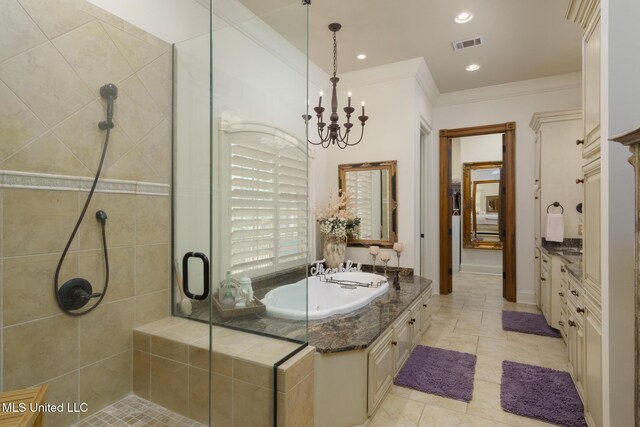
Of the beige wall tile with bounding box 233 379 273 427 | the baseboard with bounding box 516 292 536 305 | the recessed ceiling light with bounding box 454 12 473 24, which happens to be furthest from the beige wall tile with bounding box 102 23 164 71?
the baseboard with bounding box 516 292 536 305

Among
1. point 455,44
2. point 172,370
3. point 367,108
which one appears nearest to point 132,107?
point 172,370

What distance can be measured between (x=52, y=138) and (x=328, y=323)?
73.4 inches

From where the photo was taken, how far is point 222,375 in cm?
143

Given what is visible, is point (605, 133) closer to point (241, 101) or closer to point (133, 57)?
point (241, 101)

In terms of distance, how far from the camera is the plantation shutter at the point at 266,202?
5.14 ft

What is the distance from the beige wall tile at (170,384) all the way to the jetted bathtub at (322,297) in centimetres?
57

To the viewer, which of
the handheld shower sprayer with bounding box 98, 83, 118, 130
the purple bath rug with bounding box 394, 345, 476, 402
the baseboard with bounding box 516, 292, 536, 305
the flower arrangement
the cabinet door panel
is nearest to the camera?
the handheld shower sprayer with bounding box 98, 83, 118, 130

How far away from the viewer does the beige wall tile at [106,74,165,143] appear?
181 cm

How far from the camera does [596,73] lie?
Result: 1.67m

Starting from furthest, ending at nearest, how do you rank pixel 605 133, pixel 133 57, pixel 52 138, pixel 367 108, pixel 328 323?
1. pixel 367 108
2. pixel 328 323
3. pixel 133 57
4. pixel 52 138
5. pixel 605 133

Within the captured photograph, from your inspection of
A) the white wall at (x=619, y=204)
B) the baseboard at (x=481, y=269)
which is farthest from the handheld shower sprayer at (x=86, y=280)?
the baseboard at (x=481, y=269)

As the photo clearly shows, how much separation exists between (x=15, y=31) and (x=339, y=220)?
113 inches

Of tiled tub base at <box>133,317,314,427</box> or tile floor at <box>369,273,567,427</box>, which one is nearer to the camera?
tiled tub base at <box>133,317,314,427</box>

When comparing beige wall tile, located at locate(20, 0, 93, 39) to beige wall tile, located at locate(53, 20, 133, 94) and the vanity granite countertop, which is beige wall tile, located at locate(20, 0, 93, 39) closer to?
beige wall tile, located at locate(53, 20, 133, 94)
